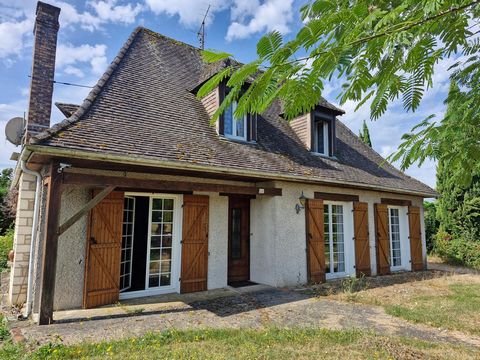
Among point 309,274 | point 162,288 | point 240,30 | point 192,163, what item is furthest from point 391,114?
point 309,274

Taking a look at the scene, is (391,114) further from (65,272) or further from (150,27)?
(150,27)

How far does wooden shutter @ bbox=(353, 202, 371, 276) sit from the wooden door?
131 inches

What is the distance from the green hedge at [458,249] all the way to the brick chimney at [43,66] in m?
15.4

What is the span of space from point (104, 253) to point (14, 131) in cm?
432

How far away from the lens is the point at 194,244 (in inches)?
271

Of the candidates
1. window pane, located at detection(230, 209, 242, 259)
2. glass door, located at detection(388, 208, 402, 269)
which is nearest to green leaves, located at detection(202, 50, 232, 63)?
window pane, located at detection(230, 209, 242, 259)

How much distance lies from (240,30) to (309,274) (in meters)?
6.25

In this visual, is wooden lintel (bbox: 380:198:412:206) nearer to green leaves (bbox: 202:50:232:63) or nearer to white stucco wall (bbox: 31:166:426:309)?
white stucco wall (bbox: 31:166:426:309)

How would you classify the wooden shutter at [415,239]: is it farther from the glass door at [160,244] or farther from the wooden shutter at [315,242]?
the glass door at [160,244]

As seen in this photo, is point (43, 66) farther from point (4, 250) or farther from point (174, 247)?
point (4, 250)

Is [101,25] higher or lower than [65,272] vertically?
higher

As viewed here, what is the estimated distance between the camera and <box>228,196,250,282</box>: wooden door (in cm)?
807

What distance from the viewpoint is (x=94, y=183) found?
513 cm

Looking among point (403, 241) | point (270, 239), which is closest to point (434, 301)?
point (270, 239)
